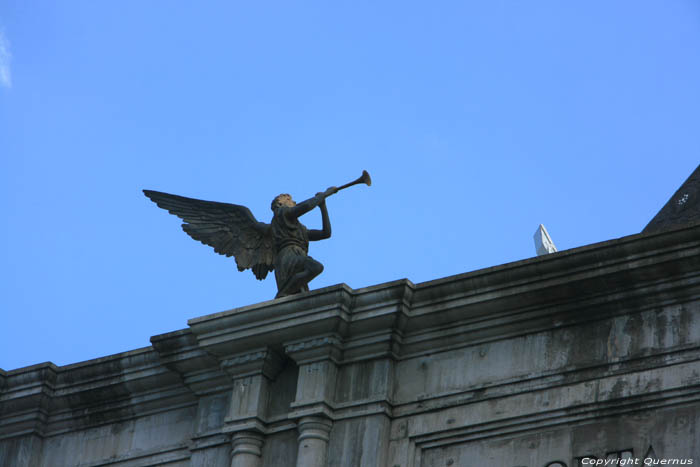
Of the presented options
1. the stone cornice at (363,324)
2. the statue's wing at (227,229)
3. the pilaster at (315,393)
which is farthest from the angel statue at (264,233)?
the pilaster at (315,393)

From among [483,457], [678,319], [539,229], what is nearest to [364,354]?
[483,457]

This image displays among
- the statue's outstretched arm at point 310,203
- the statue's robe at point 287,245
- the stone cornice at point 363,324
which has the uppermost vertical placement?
the statue's outstretched arm at point 310,203

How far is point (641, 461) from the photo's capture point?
717 inches

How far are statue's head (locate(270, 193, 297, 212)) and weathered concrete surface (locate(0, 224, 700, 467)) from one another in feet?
5.80

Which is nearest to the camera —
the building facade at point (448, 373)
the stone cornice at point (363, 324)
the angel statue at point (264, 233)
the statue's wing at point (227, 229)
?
the building facade at point (448, 373)

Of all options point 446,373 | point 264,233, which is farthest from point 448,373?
point 264,233

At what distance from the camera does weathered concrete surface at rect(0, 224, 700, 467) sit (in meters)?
18.8

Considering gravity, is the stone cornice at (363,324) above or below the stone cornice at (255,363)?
above

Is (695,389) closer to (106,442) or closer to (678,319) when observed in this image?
(678,319)

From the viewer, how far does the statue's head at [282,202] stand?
872 inches

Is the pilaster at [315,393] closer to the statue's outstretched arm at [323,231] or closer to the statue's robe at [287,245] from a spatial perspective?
the statue's robe at [287,245]

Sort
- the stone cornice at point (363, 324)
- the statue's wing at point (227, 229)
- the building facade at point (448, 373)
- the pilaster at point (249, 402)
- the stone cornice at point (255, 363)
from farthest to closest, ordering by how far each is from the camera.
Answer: the statue's wing at point (227, 229) → the stone cornice at point (255, 363) → the pilaster at point (249, 402) → the stone cornice at point (363, 324) → the building facade at point (448, 373)

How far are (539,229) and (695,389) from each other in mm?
10966

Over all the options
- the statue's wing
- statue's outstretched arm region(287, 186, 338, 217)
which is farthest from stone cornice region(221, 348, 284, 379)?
statue's outstretched arm region(287, 186, 338, 217)
